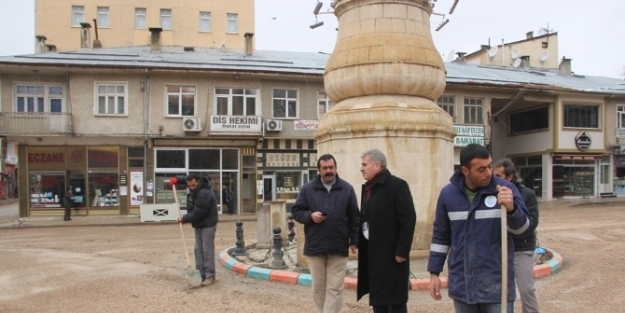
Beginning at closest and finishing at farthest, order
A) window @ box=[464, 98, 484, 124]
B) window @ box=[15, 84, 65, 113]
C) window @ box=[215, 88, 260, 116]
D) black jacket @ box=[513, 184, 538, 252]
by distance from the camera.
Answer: black jacket @ box=[513, 184, 538, 252], window @ box=[15, 84, 65, 113], window @ box=[215, 88, 260, 116], window @ box=[464, 98, 484, 124]

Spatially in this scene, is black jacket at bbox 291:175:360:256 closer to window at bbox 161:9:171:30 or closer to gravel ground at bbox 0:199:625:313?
gravel ground at bbox 0:199:625:313

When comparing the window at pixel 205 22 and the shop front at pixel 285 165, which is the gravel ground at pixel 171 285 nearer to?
the shop front at pixel 285 165

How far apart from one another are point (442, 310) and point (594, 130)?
2973 centimetres

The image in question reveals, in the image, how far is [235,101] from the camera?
26.5m

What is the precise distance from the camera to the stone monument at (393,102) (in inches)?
333

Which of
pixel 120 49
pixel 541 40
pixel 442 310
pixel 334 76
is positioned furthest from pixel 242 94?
pixel 541 40

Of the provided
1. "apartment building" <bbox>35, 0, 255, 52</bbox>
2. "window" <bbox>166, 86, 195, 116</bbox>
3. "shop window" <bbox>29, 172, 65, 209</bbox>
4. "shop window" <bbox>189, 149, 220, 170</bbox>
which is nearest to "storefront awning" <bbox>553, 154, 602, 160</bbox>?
"shop window" <bbox>189, 149, 220, 170</bbox>

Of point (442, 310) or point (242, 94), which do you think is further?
point (242, 94)

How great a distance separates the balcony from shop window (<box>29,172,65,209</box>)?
82.9 inches

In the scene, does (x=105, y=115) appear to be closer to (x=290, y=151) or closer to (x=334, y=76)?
(x=290, y=151)

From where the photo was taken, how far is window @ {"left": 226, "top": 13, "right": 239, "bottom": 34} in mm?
40656

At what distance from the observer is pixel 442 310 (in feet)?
20.6

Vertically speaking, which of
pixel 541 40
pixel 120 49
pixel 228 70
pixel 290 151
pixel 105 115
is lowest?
pixel 290 151

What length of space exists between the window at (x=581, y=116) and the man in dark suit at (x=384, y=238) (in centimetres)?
2989
